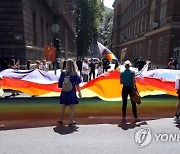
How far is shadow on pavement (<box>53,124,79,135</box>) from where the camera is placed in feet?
22.0

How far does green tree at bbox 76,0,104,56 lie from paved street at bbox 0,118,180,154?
54512mm

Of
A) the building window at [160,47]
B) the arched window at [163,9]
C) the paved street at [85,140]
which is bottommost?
the paved street at [85,140]

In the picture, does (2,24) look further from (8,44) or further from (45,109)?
(45,109)

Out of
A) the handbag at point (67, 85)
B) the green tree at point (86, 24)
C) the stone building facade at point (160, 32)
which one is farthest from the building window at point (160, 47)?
the handbag at point (67, 85)

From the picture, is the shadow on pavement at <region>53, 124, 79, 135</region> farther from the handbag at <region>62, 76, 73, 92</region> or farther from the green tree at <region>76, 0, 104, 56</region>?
the green tree at <region>76, 0, 104, 56</region>

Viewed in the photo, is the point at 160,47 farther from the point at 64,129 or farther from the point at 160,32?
the point at 64,129

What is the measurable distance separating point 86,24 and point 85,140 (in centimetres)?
5669

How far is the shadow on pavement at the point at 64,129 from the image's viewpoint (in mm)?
6720

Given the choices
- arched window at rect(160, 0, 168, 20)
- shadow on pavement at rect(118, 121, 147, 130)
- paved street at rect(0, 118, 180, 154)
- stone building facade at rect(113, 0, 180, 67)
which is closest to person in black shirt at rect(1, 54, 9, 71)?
paved street at rect(0, 118, 180, 154)

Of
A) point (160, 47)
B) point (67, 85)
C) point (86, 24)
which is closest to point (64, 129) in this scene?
point (67, 85)

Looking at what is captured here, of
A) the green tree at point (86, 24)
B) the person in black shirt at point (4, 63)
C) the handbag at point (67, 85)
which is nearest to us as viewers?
the handbag at point (67, 85)

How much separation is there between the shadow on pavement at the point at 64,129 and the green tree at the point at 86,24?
5432 cm

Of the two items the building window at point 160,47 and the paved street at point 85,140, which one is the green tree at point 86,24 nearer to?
the building window at point 160,47

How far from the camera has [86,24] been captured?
61.2m
